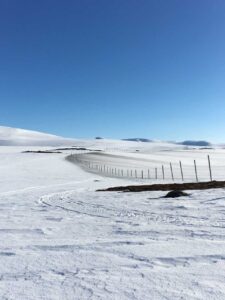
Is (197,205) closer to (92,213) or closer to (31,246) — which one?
(92,213)

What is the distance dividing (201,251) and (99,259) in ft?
6.12

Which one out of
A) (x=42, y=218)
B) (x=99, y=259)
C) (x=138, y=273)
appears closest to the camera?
(x=138, y=273)

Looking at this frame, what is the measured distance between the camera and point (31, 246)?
7.84 metres

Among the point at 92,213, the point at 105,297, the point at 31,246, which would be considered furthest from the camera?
the point at 92,213

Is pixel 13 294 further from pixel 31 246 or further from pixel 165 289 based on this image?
pixel 31 246

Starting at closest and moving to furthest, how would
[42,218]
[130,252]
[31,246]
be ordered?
[130,252]
[31,246]
[42,218]

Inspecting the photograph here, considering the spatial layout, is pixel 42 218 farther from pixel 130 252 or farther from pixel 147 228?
pixel 130 252

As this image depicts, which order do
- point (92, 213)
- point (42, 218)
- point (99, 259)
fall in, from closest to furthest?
point (99, 259), point (42, 218), point (92, 213)

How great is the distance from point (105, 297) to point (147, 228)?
4.62 metres

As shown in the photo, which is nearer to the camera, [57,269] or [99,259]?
[57,269]

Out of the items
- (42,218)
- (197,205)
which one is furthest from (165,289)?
(197,205)

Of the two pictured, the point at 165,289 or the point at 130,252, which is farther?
the point at 130,252

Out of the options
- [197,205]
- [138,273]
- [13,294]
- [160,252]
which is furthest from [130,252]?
[197,205]

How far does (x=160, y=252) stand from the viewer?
281 inches
